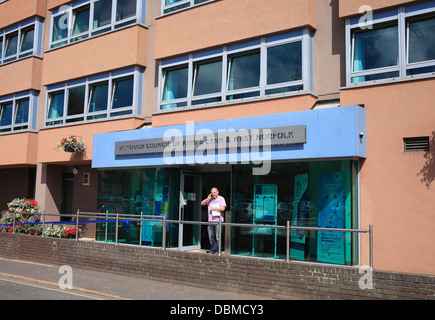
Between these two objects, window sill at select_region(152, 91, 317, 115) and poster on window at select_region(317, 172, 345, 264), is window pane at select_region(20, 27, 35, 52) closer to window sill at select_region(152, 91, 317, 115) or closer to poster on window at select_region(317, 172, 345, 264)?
window sill at select_region(152, 91, 317, 115)

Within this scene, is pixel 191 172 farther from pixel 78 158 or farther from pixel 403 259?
pixel 403 259

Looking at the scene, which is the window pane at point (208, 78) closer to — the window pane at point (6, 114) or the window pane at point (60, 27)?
the window pane at point (60, 27)

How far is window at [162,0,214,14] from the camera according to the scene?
1364 cm

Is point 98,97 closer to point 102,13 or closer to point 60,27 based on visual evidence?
point 102,13

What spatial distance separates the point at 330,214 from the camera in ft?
33.0

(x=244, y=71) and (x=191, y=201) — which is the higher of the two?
(x=244, y=71)

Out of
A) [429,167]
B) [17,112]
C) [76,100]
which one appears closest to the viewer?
[429,167]

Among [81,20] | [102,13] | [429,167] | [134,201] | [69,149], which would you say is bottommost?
[134,201]

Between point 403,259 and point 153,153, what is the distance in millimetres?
7060

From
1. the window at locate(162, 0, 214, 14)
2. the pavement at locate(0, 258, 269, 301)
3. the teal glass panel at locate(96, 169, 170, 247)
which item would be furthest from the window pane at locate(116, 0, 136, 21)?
the pavement at locate(0, 258, 269, 301)

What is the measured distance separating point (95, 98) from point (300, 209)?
28.9 ft

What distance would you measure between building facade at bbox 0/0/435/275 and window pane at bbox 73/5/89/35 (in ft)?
0.18

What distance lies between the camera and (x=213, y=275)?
996cm

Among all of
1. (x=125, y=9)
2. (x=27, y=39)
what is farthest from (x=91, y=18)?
(x=27, y=39)
